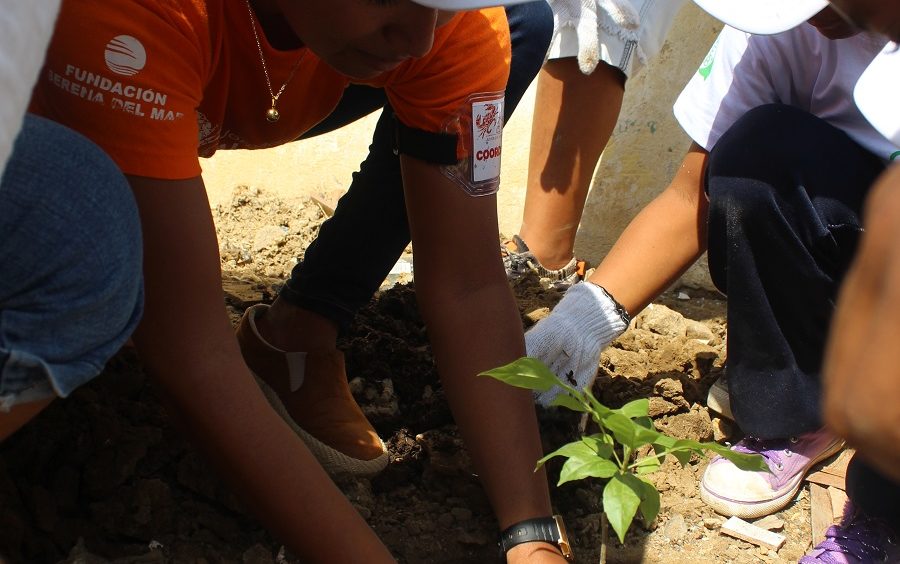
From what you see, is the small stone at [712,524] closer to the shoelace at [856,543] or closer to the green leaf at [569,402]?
the shoelace at [856,543]

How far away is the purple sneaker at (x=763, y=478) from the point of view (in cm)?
185

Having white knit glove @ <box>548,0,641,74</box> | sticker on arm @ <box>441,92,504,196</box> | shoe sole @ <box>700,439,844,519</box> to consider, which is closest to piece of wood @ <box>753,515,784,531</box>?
shoe sole @ <box>700,439,844,519</box>

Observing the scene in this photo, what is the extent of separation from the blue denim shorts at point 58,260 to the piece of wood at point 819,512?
134 cm

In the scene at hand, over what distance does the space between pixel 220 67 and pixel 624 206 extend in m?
1.59

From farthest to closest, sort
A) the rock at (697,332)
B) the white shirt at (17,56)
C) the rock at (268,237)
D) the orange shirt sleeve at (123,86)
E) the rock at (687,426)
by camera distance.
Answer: the rock at (268,237) < the rock at (697,332) < the rock at (687,426) < the orange shirt sleeve at (123,86) < the white shirt at (17,56)

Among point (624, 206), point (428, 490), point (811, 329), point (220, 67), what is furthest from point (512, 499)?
point (624, 206)

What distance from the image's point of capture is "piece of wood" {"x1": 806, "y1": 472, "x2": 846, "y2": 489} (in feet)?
6.39

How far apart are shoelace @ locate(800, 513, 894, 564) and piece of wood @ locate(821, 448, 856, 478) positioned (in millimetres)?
251

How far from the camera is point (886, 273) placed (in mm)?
615

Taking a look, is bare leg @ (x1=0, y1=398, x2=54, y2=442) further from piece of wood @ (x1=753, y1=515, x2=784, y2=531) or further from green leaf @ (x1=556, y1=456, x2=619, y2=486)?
piece of wood @ (x1=753, y1=515, x2=784, y2=531)

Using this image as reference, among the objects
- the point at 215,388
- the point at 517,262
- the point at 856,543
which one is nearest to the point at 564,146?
the point at 517,262

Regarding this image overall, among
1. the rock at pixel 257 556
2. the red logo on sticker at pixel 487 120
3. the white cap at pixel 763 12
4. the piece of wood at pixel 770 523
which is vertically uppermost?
the white cap at pixel 763 12

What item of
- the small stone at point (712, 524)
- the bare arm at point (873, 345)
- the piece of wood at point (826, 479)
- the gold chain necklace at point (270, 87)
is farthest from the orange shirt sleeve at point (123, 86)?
the piece of wood at point (826, 479)

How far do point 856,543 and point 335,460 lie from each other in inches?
35.2
